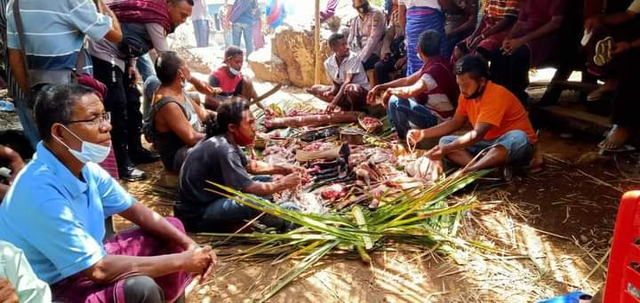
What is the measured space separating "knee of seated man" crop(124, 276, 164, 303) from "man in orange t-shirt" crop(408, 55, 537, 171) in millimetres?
2735

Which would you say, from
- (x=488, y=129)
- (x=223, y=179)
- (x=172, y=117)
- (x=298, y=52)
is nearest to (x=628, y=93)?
(x=488, y=129)

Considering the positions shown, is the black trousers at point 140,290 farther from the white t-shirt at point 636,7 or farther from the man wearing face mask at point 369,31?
the man wearing face mask at point 369,31

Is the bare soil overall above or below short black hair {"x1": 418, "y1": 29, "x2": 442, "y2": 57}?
below

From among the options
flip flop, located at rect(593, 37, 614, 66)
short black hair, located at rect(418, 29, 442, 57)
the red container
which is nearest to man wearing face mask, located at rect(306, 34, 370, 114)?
short black hair, located at rect(418, 29, 442, 57)

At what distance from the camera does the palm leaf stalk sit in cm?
307

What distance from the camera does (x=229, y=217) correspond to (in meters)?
3.36

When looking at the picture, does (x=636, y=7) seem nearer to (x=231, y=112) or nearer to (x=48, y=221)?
(x=231, y=112)

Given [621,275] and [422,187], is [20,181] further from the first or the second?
[422,187]

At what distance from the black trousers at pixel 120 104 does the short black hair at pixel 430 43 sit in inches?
124

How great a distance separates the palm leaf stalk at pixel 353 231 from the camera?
3.07 metres

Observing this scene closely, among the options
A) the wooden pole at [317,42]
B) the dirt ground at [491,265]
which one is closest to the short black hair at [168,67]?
the dirt ground at [491,265]

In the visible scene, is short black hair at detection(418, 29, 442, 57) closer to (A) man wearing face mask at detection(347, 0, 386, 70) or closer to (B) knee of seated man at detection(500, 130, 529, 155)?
(B) knee of seated man at detection(500, 130, 529, 155)

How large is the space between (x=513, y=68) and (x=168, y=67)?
3.49m

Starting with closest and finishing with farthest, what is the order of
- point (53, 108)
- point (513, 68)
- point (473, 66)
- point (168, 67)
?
point (53, 108) → point (473, 66) → point (168, 67) → point (513, 68)
